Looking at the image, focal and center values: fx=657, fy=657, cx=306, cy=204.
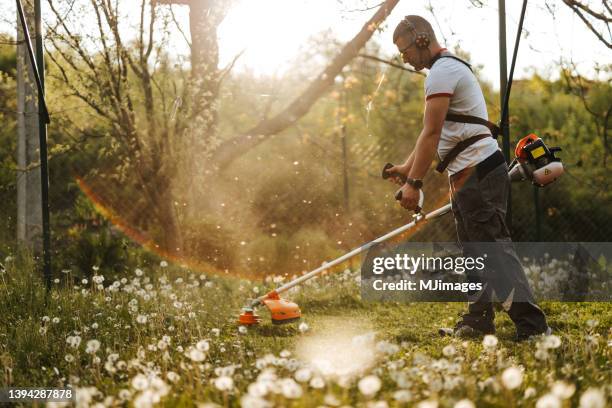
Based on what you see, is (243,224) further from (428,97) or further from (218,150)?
(428,97)

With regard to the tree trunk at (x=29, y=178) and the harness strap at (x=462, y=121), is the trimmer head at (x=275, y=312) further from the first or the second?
the tree trunk at (x=29, y=178)

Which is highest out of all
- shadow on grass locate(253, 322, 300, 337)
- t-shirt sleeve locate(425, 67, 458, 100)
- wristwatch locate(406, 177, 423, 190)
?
t-shirt sleeve locate(425, 67, 458, 100)

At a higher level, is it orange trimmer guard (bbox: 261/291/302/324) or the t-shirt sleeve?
the t-shirt sleeve

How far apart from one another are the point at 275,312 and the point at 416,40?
1.91 m

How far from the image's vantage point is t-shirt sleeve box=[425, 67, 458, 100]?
357 cm

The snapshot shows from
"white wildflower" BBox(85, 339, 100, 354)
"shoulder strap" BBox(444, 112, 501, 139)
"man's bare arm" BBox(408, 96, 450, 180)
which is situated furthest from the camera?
"shoulder strap" BBox(444, 112, 501, 139)

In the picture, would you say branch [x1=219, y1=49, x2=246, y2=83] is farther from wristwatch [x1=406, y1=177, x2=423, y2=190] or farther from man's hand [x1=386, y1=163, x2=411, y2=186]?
wristwatch [x1=406, y1=177, x2=423, y2=190]

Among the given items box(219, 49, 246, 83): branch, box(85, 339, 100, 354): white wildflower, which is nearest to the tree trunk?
box(219, 49, 246, 83): branch

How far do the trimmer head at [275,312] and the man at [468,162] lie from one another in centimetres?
114

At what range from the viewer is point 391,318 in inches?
195

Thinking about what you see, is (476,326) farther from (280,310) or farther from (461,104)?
(461,104)

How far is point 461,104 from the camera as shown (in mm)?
3699

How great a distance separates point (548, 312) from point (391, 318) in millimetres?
1139

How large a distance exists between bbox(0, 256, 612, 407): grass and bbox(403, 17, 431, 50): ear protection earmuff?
5.39 feet
